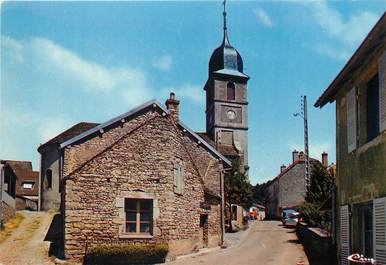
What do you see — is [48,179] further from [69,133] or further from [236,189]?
[236,189]

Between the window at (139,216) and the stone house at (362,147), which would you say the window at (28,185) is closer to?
the window at (139,216)

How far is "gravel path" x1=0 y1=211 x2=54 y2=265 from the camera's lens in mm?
18545

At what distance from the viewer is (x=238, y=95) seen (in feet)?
205

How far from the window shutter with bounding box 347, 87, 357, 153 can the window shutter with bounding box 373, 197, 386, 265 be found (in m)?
2.03

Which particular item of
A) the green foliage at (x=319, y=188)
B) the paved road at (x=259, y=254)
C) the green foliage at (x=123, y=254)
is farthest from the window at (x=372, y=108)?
the green foliage at (x=319, y=188)

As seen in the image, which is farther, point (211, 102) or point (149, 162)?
point (211, 102)

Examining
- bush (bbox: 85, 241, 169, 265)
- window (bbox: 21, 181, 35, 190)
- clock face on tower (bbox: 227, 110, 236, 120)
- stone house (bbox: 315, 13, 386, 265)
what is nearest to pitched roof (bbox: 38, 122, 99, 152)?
bush (bbox: 85, 241, 169, 265)

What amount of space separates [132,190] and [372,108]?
11.6m

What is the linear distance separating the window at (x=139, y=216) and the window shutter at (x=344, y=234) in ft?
31.3

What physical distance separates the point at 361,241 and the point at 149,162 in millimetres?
11043

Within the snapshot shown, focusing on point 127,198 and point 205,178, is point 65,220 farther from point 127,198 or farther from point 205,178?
point 205,178

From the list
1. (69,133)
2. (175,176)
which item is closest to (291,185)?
(69,133)

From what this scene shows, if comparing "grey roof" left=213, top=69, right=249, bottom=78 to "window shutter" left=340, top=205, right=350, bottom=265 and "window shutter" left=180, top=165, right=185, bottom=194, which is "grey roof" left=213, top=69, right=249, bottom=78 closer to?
"window shutter" left=180, top=165, right=185, bottom=194

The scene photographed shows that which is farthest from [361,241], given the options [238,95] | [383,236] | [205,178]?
[238,95]
